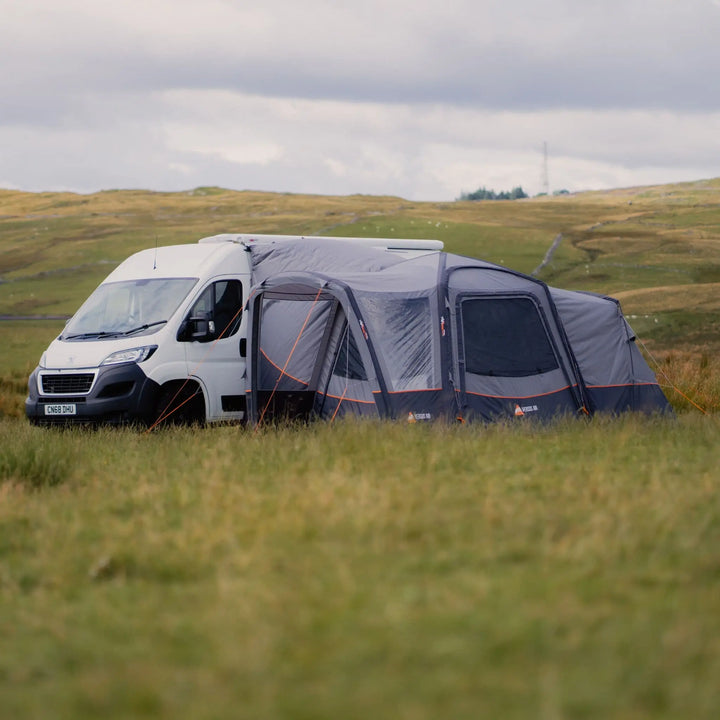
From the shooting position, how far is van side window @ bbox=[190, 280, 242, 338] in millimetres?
15328

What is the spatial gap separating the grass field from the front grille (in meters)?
1.68

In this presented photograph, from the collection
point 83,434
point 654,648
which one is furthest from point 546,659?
point 83,434

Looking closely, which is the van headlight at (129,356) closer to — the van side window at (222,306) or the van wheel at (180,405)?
the van wheel at (180,405)

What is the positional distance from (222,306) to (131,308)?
1300 mm

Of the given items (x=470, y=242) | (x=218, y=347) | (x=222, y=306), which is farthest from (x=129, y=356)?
(x=470, y=242)

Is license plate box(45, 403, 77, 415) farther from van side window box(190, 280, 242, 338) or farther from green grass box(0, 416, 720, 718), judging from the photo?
green grass box(0, 416, 720, 718)

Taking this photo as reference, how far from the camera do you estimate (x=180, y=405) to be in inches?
587

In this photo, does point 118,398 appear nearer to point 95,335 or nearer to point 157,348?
point 157,348

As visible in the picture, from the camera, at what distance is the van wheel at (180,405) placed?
14.7 meters

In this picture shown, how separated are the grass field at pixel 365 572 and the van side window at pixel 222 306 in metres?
2.83

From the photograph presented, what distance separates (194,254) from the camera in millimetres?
15836

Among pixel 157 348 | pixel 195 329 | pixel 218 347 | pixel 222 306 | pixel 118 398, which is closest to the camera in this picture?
pixel 118 398

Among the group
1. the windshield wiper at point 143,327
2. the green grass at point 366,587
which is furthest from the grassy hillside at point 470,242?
the green grass at point 366,587

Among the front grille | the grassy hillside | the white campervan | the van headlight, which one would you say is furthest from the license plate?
the grassy hillside
